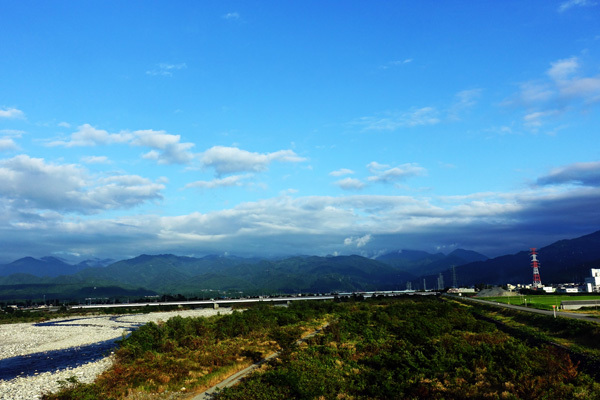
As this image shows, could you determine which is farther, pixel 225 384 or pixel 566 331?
pixel 566 331

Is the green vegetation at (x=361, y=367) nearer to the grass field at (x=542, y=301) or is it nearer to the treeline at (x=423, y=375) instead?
the treeline at (x=423, y=375)

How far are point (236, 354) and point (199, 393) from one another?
15241mm

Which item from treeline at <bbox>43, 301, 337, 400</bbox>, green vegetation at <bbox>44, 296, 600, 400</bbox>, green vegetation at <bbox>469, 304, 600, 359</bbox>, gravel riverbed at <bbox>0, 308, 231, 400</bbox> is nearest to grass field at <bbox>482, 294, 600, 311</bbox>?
green vegetation at <bbox>469, 304, 600, 359</bbox>

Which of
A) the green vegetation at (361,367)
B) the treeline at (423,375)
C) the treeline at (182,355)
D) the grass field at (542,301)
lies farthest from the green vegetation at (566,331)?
the treeline at (182,355)

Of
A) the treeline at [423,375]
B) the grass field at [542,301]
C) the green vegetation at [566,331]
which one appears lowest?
the grass field at [542,301]

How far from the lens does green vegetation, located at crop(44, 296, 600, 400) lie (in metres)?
28.3

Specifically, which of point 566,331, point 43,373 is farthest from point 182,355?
point 566,331

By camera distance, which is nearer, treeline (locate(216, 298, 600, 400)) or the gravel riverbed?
treeline (locate(216, 298, 600, 400))

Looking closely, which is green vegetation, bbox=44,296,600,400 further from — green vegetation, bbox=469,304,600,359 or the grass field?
the grass field

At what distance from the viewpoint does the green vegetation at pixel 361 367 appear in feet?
93.0

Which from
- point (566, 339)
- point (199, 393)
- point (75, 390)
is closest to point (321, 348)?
point (199, 393)

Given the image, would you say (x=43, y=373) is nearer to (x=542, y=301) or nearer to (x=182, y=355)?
(x=182, y=355)

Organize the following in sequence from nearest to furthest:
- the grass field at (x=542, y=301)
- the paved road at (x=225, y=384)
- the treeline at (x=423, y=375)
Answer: the treeline at (x=423, y=375) < the paved road at (x=225, y=384) < the grass field at (x=542, y=301)

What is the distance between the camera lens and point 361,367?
36688 millimetres
